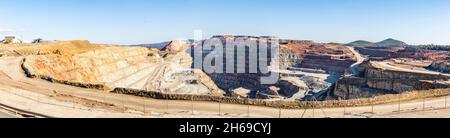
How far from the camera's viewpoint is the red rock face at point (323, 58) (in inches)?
4946

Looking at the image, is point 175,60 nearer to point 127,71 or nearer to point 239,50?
point 239,50

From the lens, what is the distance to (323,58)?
5364 inches

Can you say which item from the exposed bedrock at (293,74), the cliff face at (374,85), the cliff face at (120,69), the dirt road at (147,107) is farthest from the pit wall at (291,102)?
the exposed bedrock at (293,74)

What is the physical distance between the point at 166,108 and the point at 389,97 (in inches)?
631

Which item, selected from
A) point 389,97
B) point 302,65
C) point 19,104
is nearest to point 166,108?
point 19,104

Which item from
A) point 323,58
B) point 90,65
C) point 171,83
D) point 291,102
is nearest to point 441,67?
point 323,58

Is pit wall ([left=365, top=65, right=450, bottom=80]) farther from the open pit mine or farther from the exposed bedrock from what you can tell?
the exposed bedrock

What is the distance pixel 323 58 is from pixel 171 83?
63557 millimetres

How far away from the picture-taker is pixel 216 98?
2625 cm

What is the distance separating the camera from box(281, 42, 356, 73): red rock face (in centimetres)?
12562

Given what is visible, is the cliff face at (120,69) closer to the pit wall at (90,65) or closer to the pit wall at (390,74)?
the pit wall at (90,65)

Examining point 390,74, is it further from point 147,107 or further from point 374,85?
point 147,107

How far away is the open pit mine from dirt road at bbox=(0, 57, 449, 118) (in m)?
0.06

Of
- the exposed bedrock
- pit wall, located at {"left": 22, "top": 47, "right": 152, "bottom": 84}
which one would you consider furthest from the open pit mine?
the exposed bedrock
